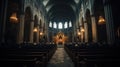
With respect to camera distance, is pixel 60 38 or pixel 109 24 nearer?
pixel 109 24

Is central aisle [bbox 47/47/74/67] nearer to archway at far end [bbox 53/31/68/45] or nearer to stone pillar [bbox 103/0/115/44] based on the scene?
stone pillar [bbox 103/0/115/44]

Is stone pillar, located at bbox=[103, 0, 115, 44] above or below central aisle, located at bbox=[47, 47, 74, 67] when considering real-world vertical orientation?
above

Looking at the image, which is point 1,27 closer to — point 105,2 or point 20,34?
point 20,34

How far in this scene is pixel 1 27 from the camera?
10180 mm

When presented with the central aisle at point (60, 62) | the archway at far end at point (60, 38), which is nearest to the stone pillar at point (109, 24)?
the central aisle at point (60, 62)

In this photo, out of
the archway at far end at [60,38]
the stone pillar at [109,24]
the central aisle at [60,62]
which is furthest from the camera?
the archway at far end at [60,38]

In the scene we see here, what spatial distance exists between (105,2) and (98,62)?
11.4m

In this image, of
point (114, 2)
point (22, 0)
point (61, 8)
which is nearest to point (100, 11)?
point (114, 2)

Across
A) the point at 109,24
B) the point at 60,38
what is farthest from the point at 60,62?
the point at 60,38

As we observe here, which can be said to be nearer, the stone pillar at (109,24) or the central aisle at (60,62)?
the central aisle at (60,62)

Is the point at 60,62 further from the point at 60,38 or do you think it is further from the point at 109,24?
the point at 60,38

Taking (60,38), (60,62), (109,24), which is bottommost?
(60,62)

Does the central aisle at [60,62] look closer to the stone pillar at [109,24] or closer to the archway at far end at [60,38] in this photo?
the stone pillar at [109,24]

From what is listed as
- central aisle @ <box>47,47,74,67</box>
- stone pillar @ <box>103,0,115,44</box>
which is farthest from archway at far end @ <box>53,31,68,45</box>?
central aisle @ <box>47,47,74,67</box>
